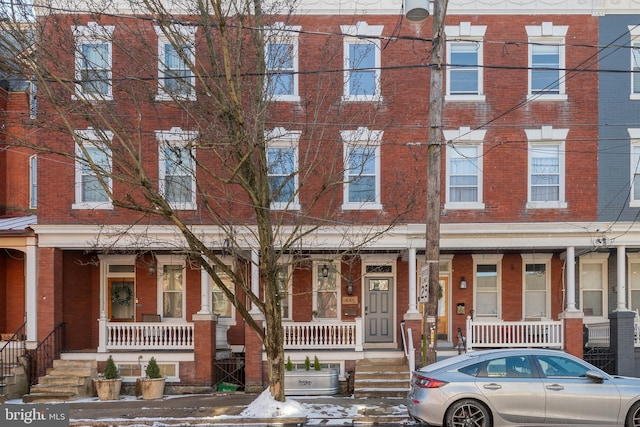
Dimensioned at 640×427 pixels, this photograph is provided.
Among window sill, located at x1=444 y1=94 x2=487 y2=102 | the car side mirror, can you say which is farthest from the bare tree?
the car side mirror

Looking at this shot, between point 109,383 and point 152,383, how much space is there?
1.04 metres

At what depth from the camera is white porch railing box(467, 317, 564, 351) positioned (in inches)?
682

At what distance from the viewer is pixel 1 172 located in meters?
21.7

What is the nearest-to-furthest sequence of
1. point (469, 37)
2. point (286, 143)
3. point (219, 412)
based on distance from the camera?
point (219, 412) < point (286, 143) < point (469, 37)

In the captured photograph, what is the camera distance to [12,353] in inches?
672

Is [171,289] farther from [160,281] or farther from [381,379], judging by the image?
[381,379]

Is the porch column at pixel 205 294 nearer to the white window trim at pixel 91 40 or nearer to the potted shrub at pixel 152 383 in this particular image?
the potted shrub at pixel 152 383

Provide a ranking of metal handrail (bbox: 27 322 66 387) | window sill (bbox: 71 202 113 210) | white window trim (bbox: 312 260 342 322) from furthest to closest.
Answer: white window trim (bbox: 312 260 342 322), window sill (bbox: 71 202 113 210), metal handrail (bbox: 27 322 66 387)

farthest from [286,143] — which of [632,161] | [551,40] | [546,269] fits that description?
[632,161]

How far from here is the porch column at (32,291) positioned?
1722 cm

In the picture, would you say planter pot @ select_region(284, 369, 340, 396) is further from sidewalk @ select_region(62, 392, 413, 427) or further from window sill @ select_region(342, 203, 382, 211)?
window sill @ select_region(342, 203, 382, 211)

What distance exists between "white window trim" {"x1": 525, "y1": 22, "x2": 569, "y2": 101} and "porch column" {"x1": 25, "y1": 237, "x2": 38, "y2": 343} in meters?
14.3

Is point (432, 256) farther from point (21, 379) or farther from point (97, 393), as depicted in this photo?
point (21, 379)

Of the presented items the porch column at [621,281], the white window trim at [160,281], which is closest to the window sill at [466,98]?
the porch column at [621,281]
